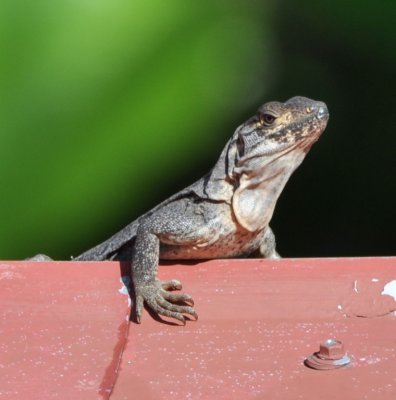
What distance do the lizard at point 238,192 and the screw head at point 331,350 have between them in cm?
120

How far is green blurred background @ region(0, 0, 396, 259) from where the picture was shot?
3918mm

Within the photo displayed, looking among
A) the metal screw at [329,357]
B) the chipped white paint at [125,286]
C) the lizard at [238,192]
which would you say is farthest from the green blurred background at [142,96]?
the metal screw at [329,357]

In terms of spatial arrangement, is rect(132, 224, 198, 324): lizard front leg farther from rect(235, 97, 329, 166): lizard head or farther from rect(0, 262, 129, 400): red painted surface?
Answer: rect(235, 97, 329, 166): lizard head

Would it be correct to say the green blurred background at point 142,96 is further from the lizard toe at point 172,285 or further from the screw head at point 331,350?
the screw head at point 331,350

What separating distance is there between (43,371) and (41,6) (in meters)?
1.75

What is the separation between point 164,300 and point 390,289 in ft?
2.09

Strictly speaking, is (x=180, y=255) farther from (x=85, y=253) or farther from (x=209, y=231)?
(x=85, y=253)

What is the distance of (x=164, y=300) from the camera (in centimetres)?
309

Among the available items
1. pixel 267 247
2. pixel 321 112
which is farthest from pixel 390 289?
pixel 267 247

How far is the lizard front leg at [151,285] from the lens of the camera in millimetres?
2984

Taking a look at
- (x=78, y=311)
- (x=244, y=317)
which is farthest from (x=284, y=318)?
(x=78, y=311)

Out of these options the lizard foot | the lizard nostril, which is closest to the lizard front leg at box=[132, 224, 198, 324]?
the lizard foot

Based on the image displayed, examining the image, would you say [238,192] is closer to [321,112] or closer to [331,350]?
[321,112]

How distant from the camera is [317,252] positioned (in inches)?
193
